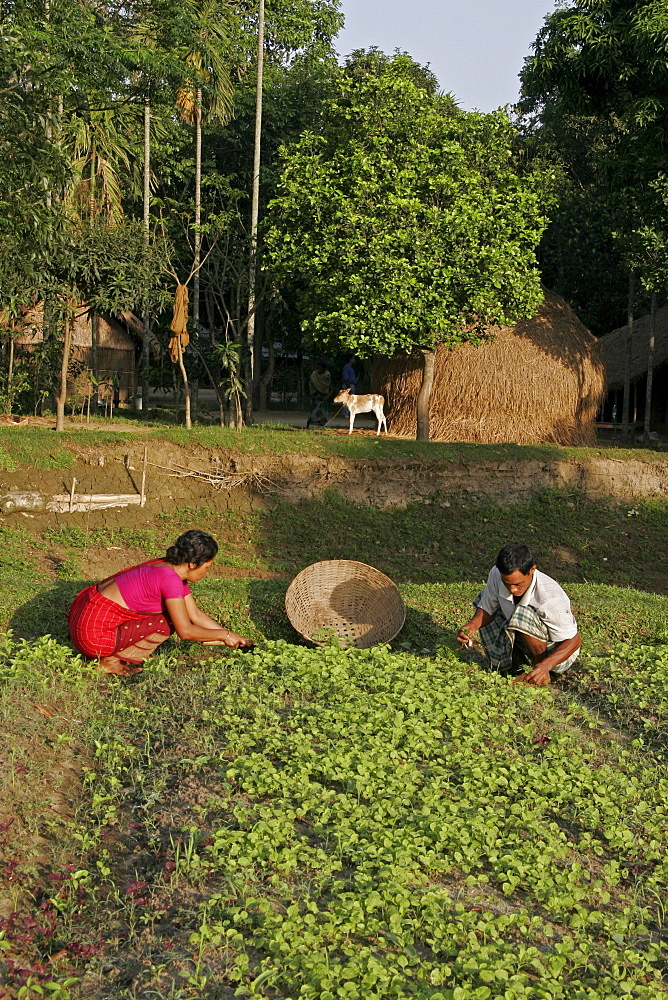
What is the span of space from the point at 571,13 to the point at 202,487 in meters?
10.3

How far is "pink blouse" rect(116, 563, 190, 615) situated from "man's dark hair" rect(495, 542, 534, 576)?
223 cm

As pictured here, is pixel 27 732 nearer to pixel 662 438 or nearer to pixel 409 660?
pixel 409 660

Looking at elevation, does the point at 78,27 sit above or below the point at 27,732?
above

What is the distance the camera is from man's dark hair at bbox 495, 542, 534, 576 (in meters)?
6.55

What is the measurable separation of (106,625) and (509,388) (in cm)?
1409

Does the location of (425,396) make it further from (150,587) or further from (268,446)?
(150,587)

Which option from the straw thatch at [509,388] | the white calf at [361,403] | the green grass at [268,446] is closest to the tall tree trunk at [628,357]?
the straw thatch at [509,388]

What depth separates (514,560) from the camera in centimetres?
655

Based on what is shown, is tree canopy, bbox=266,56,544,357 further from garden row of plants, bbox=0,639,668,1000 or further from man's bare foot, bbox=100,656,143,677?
garden row of plants, bbox=0,639,668,1000

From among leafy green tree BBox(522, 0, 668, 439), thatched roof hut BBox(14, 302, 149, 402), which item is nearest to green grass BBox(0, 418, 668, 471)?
leafy green tree BBox(522, 0, 668, 439)

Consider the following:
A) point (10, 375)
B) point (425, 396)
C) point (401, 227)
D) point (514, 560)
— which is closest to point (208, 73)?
point (401, 227)

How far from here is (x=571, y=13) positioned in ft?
55.0

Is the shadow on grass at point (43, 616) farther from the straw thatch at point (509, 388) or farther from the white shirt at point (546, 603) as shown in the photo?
the straw thatch at point (509, 388)

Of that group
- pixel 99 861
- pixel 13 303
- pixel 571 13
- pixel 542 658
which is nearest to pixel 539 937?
pixel 99 861
